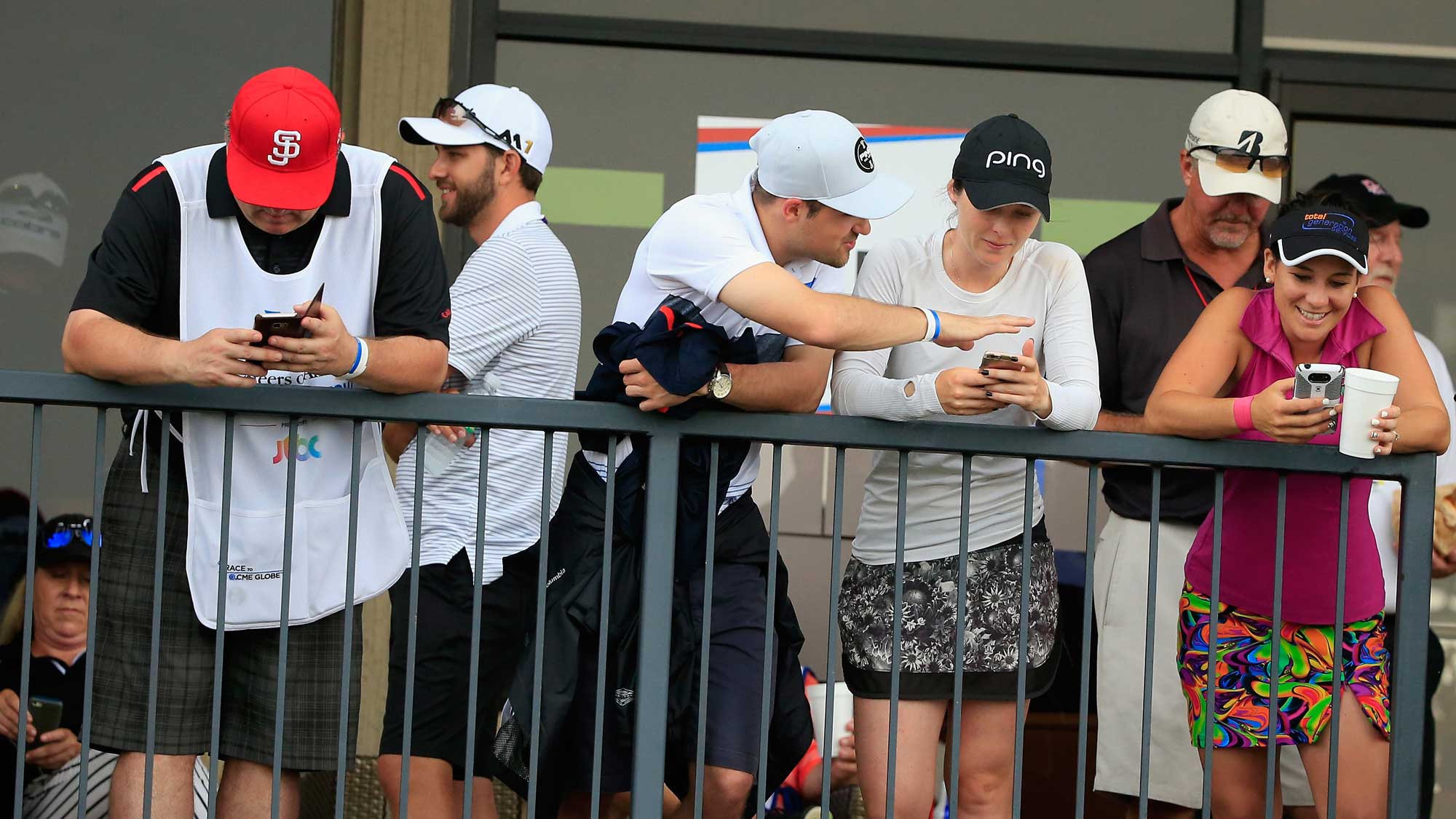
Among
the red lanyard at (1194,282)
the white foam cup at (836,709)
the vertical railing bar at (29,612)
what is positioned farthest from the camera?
the white foam cup at (836,709)

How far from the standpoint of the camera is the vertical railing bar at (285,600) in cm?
344

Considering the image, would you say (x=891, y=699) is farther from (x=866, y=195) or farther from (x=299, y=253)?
(x=299, y=253)

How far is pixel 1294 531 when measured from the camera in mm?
3807

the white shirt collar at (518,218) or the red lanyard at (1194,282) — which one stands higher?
the white shirt collar at (518,218)

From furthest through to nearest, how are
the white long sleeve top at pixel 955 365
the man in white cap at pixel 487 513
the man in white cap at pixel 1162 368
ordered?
the man in white cap at pixel 1162 368 → the man in white cap at pixel 487 513 → the white long sleeve top at pixel 955 365

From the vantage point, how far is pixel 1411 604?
369 centimetres

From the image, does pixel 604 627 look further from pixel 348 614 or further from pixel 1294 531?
pixel 1294 531

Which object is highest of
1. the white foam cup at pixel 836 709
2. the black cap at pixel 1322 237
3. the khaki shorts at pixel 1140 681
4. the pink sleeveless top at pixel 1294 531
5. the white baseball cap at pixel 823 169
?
the white baseball cap at pixel 823 169

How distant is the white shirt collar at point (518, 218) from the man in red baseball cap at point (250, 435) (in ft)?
1.97

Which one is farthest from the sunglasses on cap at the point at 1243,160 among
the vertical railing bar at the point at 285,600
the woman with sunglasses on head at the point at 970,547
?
the vertical railing bar at the point at 285,600

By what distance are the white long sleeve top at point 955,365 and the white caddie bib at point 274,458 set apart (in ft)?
3.53

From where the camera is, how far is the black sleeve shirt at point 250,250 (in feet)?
11.3

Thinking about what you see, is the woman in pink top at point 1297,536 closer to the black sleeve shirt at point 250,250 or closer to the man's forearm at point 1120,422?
the man's forearm at point 1120,422

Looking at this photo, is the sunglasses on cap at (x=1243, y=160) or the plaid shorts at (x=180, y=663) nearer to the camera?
the plaid shorts at (x=180, y=663)
